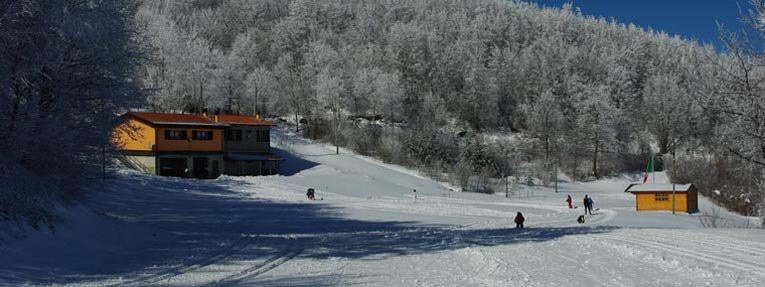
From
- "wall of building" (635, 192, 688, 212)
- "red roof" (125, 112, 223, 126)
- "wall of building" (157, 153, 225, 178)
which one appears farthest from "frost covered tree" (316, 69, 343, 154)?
"wall of building" (635, 192, 688, 212)

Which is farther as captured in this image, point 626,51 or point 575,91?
point 626,51

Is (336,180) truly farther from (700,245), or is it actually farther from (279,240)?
(700,245)

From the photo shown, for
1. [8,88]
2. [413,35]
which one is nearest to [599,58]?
[413,35]

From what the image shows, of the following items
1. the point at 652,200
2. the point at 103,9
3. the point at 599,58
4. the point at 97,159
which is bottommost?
the point at 652,200

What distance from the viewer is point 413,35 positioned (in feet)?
312

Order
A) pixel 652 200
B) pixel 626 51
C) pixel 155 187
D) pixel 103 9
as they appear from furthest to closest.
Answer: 1. pixel 626 51
2. pixel 652 200
3. pixel 155 187
4. pixel 103 9

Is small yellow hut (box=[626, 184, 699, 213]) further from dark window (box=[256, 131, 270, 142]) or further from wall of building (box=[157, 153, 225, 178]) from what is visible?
wall of building (box=[157, 153, 225, 178])

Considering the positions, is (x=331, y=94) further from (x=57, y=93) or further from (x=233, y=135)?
(x=57, y=93)

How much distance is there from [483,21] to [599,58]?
22.8 m

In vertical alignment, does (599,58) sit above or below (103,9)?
above

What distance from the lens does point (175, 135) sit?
173ft

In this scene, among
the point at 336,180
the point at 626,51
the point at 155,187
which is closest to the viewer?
the point at 155,187

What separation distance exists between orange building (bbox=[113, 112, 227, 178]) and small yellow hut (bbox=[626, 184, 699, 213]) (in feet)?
105

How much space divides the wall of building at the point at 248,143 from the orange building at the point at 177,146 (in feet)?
10.4
